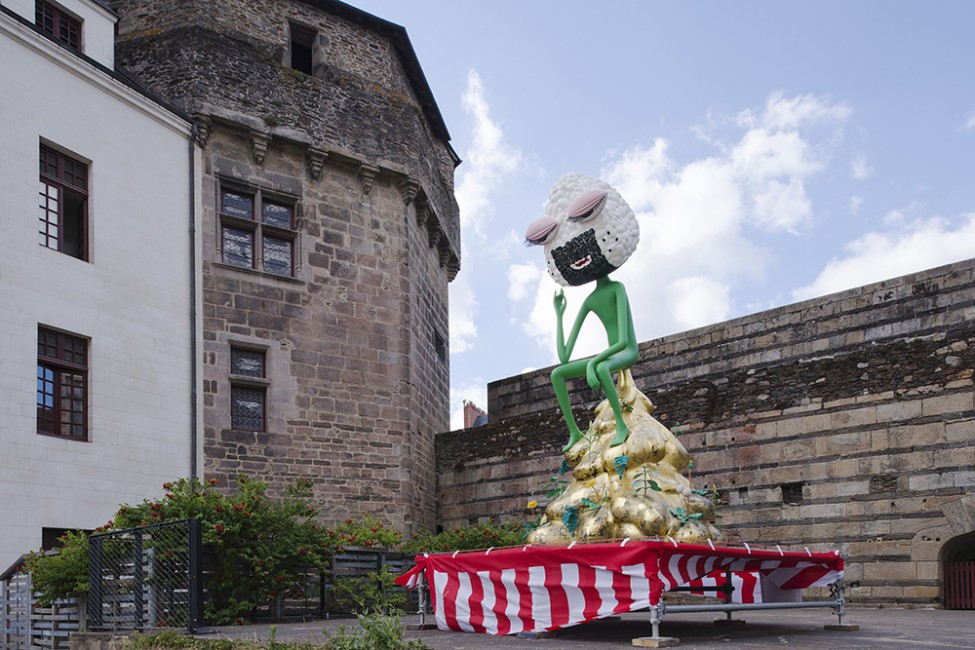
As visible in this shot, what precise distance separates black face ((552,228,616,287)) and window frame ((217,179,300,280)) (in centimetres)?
845

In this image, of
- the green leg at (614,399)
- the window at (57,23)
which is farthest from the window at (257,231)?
the green leg at (614,399)

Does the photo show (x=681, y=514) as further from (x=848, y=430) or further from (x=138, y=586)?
(x=848, y=430)

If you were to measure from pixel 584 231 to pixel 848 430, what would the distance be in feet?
18.8

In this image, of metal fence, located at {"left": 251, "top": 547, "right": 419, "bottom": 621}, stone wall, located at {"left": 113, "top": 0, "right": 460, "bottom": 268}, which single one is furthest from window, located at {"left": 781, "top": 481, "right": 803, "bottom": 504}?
stone wall, located at {"left": 113, "top": 0, "right": 460, "bottom": 268}

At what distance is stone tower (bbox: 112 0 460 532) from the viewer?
16.4 m

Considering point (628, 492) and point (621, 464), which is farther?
point (621, 464)

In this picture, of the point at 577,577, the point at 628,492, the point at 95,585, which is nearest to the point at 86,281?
the point at 95,585

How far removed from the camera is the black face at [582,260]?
9.16 metres

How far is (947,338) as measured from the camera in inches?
488

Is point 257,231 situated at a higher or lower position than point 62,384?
higher

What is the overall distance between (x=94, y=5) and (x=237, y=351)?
546 cm

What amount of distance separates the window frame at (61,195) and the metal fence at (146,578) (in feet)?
18.3

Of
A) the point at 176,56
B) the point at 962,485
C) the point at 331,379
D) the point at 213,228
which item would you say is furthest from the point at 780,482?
the point at 176,56

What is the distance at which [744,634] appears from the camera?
25.9 ft
